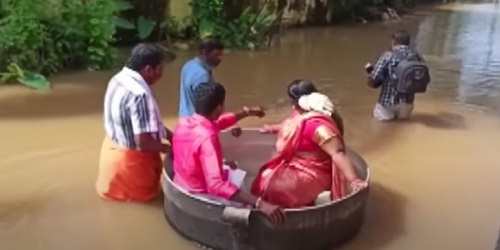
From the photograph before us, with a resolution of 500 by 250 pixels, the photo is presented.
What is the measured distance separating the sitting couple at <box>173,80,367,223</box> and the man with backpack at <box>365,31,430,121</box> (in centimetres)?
302

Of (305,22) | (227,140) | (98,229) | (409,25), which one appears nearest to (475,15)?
(409,25)

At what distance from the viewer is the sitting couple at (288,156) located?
4418mm

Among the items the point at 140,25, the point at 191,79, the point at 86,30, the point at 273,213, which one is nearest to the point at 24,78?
the point at 86,30

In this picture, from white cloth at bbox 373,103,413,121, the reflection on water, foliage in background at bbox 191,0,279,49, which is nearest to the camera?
white cloth at bbox 373,103,413,121

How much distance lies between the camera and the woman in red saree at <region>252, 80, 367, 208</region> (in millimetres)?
4570

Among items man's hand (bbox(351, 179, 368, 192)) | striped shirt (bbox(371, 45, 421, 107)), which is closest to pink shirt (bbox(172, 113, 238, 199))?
man's hand (bbox(351, 179, 368, 192))

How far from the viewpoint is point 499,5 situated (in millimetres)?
24828

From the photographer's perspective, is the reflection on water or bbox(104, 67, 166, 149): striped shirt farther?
the reflection on water

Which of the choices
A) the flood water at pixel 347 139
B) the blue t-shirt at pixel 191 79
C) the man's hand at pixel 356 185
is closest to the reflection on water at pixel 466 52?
the flood water at pixel 347 139

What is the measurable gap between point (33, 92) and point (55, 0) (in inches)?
68.9

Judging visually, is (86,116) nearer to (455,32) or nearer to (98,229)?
(98,229)

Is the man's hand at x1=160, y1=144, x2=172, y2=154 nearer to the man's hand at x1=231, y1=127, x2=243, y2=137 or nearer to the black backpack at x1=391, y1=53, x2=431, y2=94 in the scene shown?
the man's hand at x1=231, y1=127, x2=243, y2=137

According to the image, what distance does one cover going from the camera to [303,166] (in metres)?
4.65

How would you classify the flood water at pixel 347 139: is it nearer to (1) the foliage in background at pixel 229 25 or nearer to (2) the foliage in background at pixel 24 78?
(2) the foliage in background at pixel 24 78
